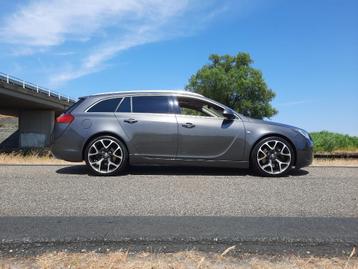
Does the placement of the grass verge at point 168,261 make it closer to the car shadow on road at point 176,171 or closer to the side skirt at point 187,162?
the side skirt at point 187,162

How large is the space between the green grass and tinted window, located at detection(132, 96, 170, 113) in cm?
3119

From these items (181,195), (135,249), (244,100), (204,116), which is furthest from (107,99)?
(244,100)

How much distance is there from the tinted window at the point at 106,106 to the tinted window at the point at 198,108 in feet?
3.71

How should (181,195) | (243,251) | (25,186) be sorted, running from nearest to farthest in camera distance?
1. (243,251)
2. (181,195)
3. (25,186)

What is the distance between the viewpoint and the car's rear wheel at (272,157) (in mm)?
8055

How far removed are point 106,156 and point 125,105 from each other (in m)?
1.02

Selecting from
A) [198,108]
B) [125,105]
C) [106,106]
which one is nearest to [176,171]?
[198,108]

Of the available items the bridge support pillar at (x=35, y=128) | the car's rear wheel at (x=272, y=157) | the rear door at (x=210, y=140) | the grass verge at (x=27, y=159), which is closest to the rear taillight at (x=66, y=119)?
the rear door at (x=210, y=140)

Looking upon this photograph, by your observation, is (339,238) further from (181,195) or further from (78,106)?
(78,106)

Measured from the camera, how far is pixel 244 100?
68.7 meters

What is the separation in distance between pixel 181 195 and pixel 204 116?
2562 mm

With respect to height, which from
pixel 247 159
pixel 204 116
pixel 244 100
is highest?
pixel 244 100

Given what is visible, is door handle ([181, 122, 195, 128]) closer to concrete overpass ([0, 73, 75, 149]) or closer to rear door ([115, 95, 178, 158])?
rear door ([115, 95, 178, 158])

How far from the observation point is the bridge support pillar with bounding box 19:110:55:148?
213 ft
